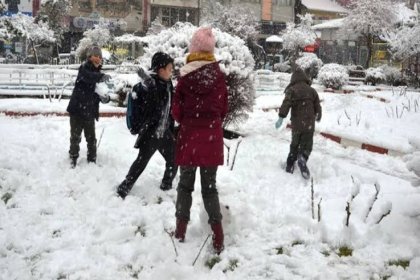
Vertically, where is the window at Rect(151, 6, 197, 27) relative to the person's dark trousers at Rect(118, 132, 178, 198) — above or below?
above

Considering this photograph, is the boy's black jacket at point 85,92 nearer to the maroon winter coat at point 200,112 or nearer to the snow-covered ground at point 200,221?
the snow-covered ground at point 200,221

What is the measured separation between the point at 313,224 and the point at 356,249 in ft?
1.84

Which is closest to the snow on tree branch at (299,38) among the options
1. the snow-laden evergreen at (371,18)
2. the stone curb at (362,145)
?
the snow-laden evergreen at (371,18)

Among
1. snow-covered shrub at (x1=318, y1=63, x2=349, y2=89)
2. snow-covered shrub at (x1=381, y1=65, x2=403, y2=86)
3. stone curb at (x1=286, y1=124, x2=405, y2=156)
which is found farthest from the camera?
snow-covered shrub at (x1=381, y1=65, x2=403, y2=86)

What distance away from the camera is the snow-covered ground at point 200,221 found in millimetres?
3828

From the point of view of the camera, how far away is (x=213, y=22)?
34.8 meters

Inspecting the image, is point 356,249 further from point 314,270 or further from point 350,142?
point 350,142

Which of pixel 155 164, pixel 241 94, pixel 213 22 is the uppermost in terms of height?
pixel 213 22

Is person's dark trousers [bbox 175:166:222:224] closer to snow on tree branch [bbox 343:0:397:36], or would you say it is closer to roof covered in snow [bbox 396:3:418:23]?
snow on tree branch [bbox 343:0:397:36]

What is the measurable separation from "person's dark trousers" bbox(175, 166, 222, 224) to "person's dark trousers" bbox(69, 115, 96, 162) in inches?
102

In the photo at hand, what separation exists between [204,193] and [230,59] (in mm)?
5053

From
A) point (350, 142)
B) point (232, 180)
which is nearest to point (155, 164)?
point (232, 180)

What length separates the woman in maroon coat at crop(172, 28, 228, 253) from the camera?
393 cm

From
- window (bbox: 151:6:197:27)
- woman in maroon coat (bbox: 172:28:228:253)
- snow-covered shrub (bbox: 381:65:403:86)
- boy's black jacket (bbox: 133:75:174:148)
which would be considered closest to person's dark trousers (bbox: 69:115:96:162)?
boy's black jacket (bbox: 133:75:174:148)
